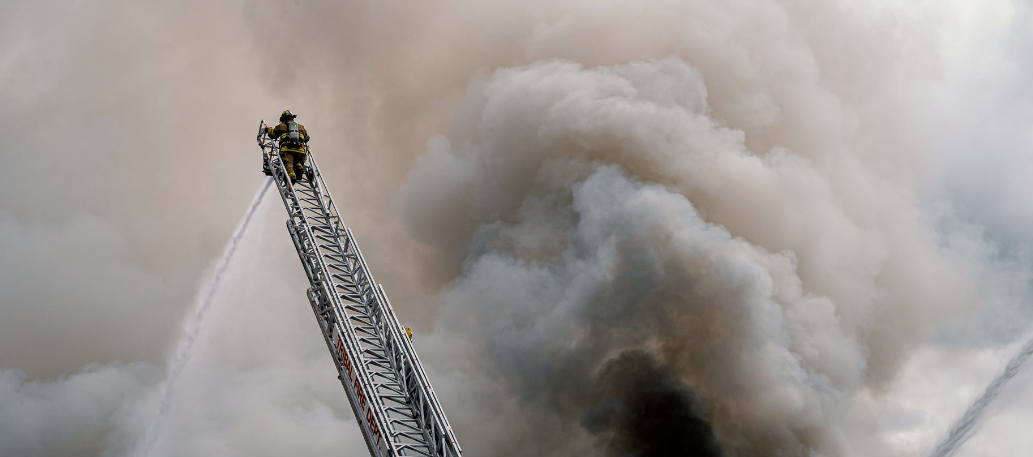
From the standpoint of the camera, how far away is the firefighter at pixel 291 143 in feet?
128

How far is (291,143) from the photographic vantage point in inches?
1542

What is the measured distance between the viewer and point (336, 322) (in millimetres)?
33719

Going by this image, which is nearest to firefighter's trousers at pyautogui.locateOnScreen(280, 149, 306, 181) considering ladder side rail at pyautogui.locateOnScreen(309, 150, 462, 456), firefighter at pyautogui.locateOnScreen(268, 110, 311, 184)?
firefighter at pyautogui.locateOnScreen(268, 110, 311, 184)

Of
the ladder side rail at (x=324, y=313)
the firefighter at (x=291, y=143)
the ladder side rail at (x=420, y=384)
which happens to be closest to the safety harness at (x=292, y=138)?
the firefighter at (x=291, y=143)

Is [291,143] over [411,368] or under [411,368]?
over

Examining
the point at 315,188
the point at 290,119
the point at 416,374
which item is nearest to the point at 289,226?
the point at 315,188

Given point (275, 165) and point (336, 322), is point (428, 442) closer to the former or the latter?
point (336, 322)

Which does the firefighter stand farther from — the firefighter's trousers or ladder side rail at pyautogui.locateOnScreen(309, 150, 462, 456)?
ladder side rail at pyautogui.locateOnScreen(309, 150, 462, 456)

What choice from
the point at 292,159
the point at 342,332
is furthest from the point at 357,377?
the point at 292,159

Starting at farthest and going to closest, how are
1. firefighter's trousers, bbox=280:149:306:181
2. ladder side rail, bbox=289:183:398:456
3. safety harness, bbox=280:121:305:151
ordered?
safety harness, bbox=280:121:305:151, firefighter's trousers, bbox=280:149:306:181, ladder side rail, bbox=289:183:398:456

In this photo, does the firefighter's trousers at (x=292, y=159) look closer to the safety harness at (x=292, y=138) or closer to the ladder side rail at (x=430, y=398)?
the safety harness at (x=292, y=138)

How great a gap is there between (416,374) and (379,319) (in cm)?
315

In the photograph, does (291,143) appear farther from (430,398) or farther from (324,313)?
(430,398)

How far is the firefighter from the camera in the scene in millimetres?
39125
